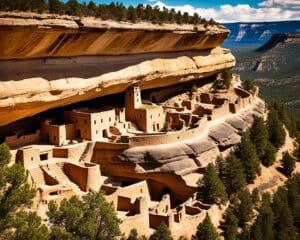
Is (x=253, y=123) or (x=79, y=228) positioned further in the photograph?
(x=253, y=123)

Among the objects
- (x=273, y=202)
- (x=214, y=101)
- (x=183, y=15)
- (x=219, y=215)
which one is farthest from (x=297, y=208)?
(x=183, y=15)

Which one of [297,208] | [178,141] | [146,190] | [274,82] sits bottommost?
[274,82]

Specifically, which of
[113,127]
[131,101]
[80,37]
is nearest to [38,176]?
[113,127]

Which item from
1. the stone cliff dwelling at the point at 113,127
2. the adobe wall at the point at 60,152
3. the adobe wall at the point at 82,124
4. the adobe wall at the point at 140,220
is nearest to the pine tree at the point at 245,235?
the stone cliff dwelling at the point at 113,127

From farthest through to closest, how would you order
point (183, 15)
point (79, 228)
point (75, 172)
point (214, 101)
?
point (214, 101) < point (183, 15) < point (75, 172) < point (79, 228)

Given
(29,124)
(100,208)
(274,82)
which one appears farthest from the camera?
(274,82)

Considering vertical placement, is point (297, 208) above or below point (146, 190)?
below

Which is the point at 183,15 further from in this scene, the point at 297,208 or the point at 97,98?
the point at 297,208
